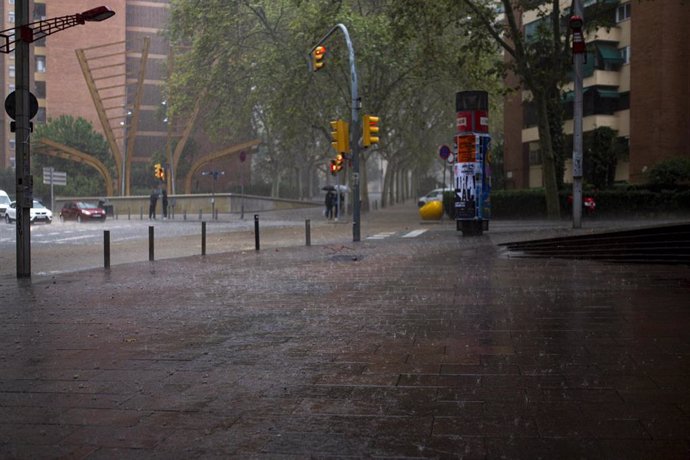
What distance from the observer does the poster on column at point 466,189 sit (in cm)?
2164

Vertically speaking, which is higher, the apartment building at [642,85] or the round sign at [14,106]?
the apartment building at [642,85]

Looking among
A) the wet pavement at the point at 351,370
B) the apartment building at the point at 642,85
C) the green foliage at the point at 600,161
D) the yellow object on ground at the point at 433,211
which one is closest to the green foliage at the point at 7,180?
the yellow object on ground at the point at 433,211

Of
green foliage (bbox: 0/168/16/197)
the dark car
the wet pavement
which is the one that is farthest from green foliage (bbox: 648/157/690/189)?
green foliage (bbox: 0/168/16/197)

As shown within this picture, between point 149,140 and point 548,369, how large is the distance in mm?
73799

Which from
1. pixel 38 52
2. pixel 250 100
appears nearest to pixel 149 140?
pixel 38 52

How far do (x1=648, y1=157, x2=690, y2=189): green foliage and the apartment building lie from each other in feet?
11.9

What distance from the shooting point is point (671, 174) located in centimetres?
3078

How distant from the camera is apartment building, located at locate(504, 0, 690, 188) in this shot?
35375 mm

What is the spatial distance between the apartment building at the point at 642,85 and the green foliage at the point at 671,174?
361 cm

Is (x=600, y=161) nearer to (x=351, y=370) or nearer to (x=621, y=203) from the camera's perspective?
(x=621, y=203)

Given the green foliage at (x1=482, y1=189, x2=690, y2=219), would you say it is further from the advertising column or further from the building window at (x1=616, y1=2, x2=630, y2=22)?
the building window at (x1=616, y1=2, x2=630, y2=22)

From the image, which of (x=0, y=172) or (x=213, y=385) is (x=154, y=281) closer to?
(x=213, y=385)

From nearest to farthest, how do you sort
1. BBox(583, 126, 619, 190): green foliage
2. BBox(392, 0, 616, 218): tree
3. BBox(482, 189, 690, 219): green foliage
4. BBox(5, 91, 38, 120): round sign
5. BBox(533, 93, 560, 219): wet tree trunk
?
BBox(5, 91, 38, 120): round sign < BBox(392, 0, 616, 218): tree < BBox(482, 189, 690, 219): green foliage < BBox(533, 93, 560, 219): wet tree trunk < BBox(583, 126, 619, 190): green foliage

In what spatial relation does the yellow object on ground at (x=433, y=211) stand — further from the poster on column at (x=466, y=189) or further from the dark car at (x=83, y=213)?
the dark car at (x=83, y=213)
